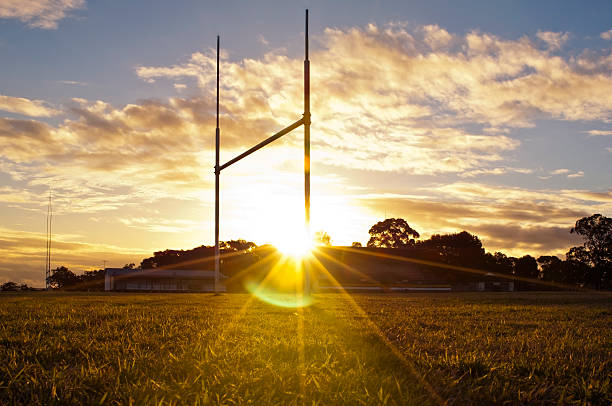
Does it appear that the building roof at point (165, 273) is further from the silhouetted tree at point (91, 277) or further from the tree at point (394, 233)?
the tree at point (394, 233)

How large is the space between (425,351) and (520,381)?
5.27 ft

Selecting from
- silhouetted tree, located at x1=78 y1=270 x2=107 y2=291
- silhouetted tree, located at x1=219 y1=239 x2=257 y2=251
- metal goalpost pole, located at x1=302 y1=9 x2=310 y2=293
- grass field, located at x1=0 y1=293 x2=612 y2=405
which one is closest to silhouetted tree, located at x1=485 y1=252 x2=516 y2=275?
silhouetted tree, located at x1=219 y1=239 x2=257 y2=251

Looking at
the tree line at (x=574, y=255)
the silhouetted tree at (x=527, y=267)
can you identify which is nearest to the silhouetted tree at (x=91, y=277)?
the tree line at (x=574, y=255)

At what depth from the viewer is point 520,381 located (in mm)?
4094

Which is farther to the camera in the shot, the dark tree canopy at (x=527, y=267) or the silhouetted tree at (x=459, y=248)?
the dark tree canopy at (x=527, y=267)

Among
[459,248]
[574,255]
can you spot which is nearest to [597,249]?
[574,255]

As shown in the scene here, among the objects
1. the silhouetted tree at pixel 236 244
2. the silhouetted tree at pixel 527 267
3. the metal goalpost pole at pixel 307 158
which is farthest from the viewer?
the silhouetted tree at pixel 236 244

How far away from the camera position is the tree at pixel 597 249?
85438 millimetres

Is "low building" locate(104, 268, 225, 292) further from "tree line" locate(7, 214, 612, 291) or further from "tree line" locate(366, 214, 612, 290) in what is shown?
"tree line" locate(366, 214, 612, 290)

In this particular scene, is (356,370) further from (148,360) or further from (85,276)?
(85,276)

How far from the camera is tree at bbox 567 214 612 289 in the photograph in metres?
85.4

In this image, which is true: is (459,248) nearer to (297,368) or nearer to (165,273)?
(165,273)

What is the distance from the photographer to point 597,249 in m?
86.8

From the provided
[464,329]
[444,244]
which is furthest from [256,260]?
[464,329]
